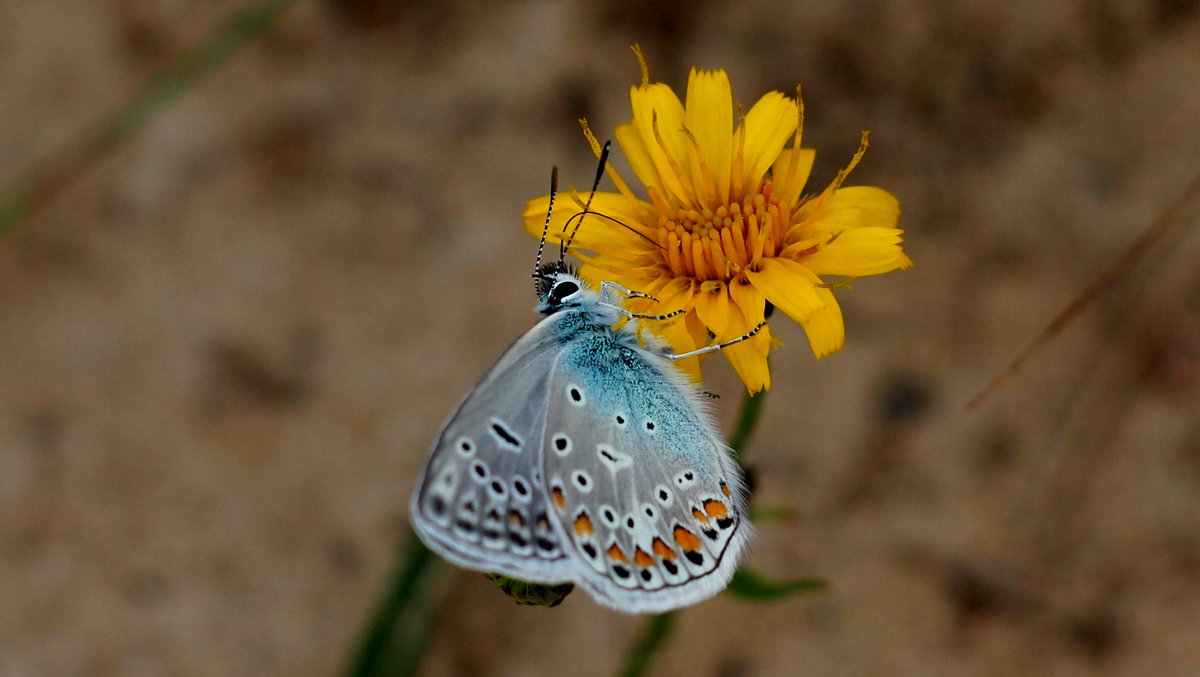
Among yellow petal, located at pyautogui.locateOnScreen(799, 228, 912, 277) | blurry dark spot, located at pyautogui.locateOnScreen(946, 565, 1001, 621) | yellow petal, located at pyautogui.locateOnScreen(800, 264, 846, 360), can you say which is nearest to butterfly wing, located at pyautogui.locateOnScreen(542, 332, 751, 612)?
yellow petal, located at pyautogui.locateOnScreen(800, 264, 846, 360)

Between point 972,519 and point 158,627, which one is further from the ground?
point 972,519

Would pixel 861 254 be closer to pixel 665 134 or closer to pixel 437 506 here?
pixel 665 134

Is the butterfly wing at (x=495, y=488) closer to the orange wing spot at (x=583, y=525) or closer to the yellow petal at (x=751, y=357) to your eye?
the orange wing spot at (x=583, y=525)

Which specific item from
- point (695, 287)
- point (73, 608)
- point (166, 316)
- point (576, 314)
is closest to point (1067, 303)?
point (695, 287)

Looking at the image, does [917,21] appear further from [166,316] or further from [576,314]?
[166,316]

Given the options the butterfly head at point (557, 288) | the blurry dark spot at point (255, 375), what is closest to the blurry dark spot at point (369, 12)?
the blurry dark spot at point (255, 375)

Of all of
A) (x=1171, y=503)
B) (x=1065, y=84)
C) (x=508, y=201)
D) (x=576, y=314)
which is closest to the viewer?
(x=576, y=314)

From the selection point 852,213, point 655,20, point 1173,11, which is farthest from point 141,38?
point 1173,11
